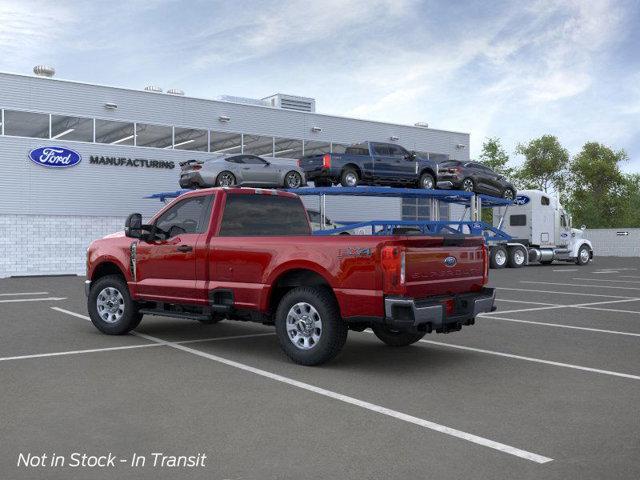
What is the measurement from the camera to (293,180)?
24609mm

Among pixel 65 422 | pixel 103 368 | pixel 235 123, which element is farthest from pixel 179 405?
pixel 235 123

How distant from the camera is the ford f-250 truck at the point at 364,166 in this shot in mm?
23156

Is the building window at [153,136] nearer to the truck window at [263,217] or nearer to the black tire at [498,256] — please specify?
the black tire at [498,256]

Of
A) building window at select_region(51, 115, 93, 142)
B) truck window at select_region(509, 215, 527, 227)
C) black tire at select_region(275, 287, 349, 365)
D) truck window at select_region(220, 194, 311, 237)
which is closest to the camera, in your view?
black tire at select_region(275, 287, 349, 365)

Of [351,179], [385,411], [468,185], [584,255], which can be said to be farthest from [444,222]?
[385,411]

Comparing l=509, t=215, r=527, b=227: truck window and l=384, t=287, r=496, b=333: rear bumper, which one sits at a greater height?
l=509, t=215, r=527, b=227: truck window

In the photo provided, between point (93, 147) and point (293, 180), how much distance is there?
9.07 meters

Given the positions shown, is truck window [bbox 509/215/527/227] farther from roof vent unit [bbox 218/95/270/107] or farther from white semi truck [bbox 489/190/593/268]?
roof vent unit [bbox 218/95/270/107]

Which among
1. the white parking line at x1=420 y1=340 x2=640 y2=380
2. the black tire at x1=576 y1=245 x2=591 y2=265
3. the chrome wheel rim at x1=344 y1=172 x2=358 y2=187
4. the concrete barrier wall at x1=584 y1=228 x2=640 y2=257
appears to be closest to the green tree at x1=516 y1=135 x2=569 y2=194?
the concrete barrier wall at x1=584 y1=228 x2=640 y2=257

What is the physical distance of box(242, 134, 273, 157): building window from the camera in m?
32.0

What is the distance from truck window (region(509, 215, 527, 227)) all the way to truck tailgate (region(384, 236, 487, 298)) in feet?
79.5

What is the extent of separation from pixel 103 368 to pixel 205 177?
54.8 feet

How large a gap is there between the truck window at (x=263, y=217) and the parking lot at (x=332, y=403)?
1454 mm

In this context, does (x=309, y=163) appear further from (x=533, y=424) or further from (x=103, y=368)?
(x=533, y=424)
